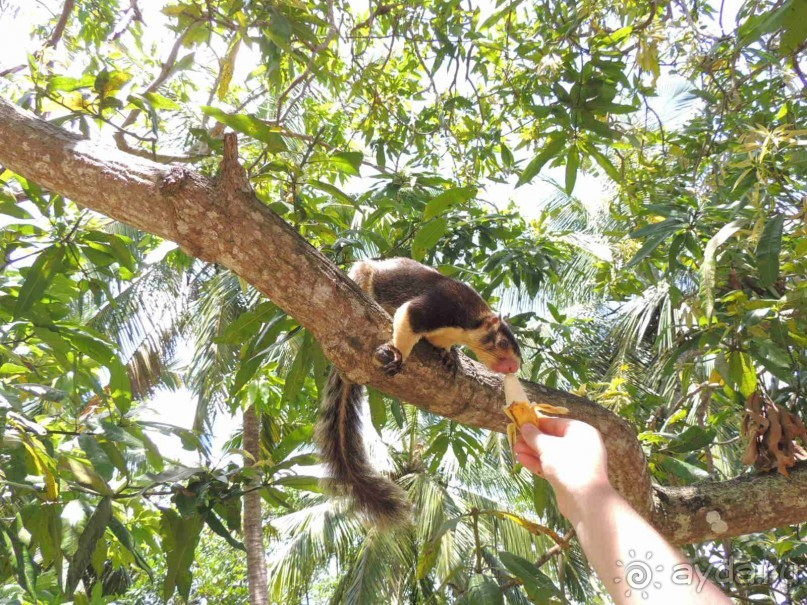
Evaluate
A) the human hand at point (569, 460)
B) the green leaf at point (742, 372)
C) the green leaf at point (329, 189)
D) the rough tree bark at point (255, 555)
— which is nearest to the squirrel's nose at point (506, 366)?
the green leaf at point (742, 372)

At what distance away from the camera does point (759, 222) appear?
2.91m

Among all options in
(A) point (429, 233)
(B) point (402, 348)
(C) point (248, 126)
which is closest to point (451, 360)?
(B) point (402, 348)

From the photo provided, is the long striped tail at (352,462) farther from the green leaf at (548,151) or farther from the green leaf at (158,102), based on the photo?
the green leaf at (158,102)

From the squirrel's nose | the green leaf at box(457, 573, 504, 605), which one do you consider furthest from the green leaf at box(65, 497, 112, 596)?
the squirrel's nose

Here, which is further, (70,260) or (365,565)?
(365,565)

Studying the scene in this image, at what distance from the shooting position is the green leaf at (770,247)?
116 inches

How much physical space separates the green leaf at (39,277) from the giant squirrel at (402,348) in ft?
4.87

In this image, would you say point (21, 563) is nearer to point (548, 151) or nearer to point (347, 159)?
point (347, 159)

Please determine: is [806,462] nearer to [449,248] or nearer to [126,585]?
[449,248]

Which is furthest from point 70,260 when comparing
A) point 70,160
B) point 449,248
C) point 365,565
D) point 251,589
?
point 365,565

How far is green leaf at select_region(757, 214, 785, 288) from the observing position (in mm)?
2936

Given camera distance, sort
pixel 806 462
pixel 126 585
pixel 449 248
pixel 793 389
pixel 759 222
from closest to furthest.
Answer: pixel 759 222 < pixel 806 462 < pixel 793 389 < pixel 449 248 < pixel 126 585

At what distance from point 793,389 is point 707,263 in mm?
1828

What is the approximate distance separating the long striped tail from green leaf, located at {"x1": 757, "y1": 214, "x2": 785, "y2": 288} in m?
2.17
